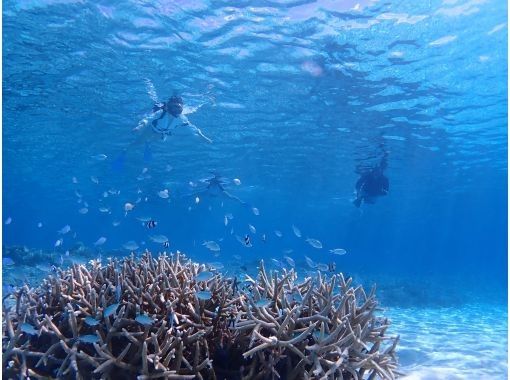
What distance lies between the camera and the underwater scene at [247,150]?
4223mm

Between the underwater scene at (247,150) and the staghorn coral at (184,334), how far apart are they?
0.02 meters

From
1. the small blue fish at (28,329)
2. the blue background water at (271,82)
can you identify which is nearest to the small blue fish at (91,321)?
the small blue fish at (28,329)

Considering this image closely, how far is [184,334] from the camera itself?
4156mm

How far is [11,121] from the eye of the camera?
2925 centimetres

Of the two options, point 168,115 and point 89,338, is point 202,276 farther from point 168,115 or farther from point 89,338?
point 168,115

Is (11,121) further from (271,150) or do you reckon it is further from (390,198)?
(390,198)

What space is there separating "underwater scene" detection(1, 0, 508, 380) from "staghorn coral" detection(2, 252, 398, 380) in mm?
25

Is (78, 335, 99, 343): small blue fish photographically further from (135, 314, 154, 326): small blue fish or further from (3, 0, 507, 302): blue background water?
(3, 0, 507, 302): blue background water

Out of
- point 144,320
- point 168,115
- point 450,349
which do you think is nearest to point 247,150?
point 168,115

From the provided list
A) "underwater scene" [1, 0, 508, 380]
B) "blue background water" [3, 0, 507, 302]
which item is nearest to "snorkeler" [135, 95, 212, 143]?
"underwater scene" [1, 0, 508, 380]

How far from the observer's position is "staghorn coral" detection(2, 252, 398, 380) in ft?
12.9

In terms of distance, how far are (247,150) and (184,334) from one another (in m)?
30.2

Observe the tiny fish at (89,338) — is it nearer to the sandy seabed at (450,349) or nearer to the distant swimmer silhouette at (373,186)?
the sandy seabed at (450,349)

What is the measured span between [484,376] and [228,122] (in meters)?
22.0
